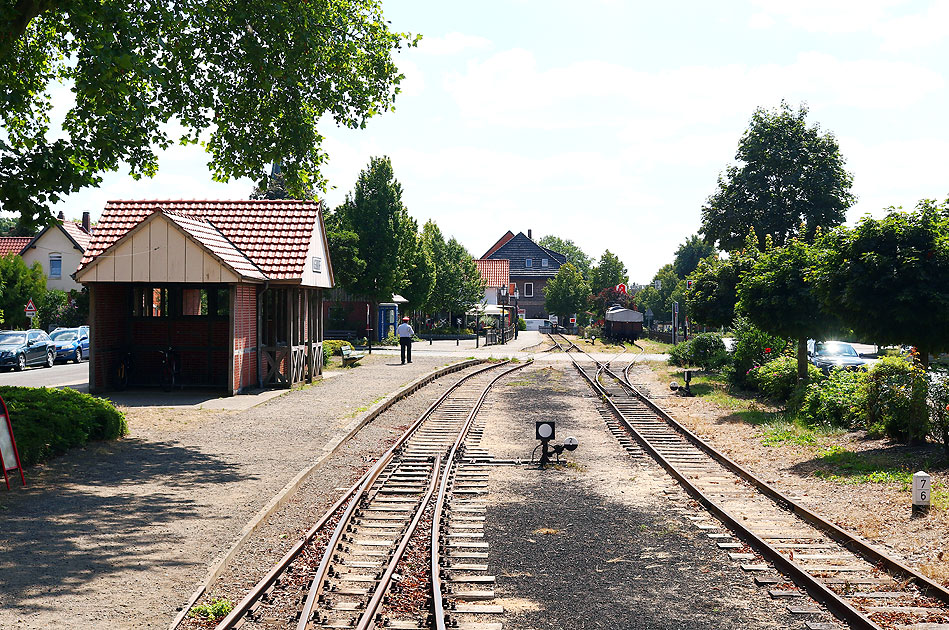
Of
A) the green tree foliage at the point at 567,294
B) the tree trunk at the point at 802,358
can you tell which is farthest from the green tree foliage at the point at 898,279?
the green tree foliage at the point at 567,294

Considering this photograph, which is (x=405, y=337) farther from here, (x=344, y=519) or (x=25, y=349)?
(x=344, y=519)

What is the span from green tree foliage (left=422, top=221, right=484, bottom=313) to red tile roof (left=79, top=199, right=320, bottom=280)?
3922cm

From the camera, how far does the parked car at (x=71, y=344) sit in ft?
116

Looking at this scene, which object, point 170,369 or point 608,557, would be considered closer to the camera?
point 608,557

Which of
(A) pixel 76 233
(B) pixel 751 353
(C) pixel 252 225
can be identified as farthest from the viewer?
(A) pixel 76 233

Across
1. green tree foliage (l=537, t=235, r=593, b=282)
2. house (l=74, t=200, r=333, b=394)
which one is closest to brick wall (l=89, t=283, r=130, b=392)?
house (l=74, t=200, r=333, b=394)

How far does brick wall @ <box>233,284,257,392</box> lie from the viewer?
20.6 m

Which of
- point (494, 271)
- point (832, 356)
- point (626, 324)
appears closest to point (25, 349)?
point (832, 356)

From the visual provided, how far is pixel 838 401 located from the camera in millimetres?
16016

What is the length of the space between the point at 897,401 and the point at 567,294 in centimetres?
6895

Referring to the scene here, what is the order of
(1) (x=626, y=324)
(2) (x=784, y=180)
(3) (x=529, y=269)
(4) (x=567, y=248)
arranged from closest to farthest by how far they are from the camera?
(2) (x=784, y=180) → (1) (x=626, y=324) → (3) (x=529, y=269) → (4) (x=567, y=248)

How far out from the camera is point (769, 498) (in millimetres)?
10703

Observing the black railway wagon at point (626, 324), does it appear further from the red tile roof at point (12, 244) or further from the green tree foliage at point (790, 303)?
the red tile roof at point (12, 244)

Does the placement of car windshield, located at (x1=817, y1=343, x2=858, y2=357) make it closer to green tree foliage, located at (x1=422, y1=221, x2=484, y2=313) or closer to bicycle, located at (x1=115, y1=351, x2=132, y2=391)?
bicycle, located at (x1=115, y1=351, x2=132, y2=391)
